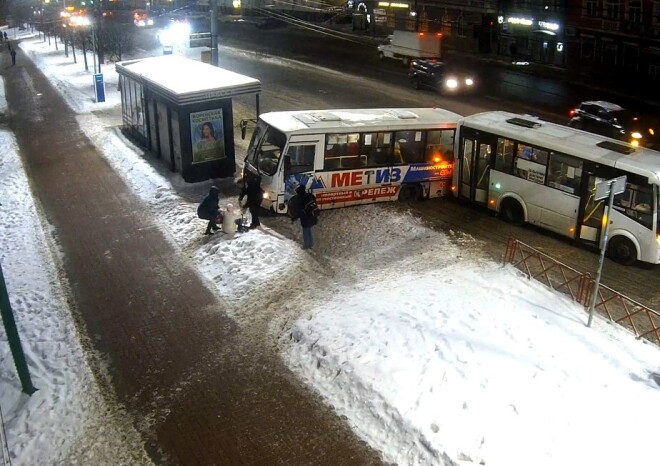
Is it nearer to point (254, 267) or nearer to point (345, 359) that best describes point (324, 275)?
point (254, 267)

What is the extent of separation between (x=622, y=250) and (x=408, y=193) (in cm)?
613

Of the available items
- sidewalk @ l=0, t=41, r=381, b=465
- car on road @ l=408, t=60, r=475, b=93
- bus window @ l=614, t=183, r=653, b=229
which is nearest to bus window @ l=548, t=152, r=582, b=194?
bus window @ l=614, t=183, r=653, b=229

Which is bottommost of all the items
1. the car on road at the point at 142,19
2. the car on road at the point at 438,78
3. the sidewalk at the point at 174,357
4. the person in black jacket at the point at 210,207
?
the sidewalk at the point at 174,357

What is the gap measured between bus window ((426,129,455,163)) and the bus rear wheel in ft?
3.01

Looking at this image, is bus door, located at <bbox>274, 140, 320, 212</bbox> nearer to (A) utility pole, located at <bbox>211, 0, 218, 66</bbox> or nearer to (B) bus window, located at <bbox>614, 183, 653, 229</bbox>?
(B) bus window, located at <bbox>614, 183, 653, 229</bbox>

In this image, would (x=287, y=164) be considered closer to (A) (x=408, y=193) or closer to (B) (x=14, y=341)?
(A) (x=408, y=193)

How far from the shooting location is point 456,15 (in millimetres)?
53469

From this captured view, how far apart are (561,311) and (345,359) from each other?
14.8 ft

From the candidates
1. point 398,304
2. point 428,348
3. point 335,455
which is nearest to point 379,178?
point 398,304

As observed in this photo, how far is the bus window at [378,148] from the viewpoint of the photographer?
56.6 feet

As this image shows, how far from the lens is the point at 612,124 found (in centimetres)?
2550

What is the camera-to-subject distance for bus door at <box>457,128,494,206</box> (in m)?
17.3

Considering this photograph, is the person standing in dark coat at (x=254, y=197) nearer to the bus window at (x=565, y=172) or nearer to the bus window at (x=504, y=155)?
the bus window at (x=504, y=155)

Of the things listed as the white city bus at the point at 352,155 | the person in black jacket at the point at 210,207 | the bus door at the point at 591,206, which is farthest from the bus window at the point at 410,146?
the person in black jacket at the point at 210,207
